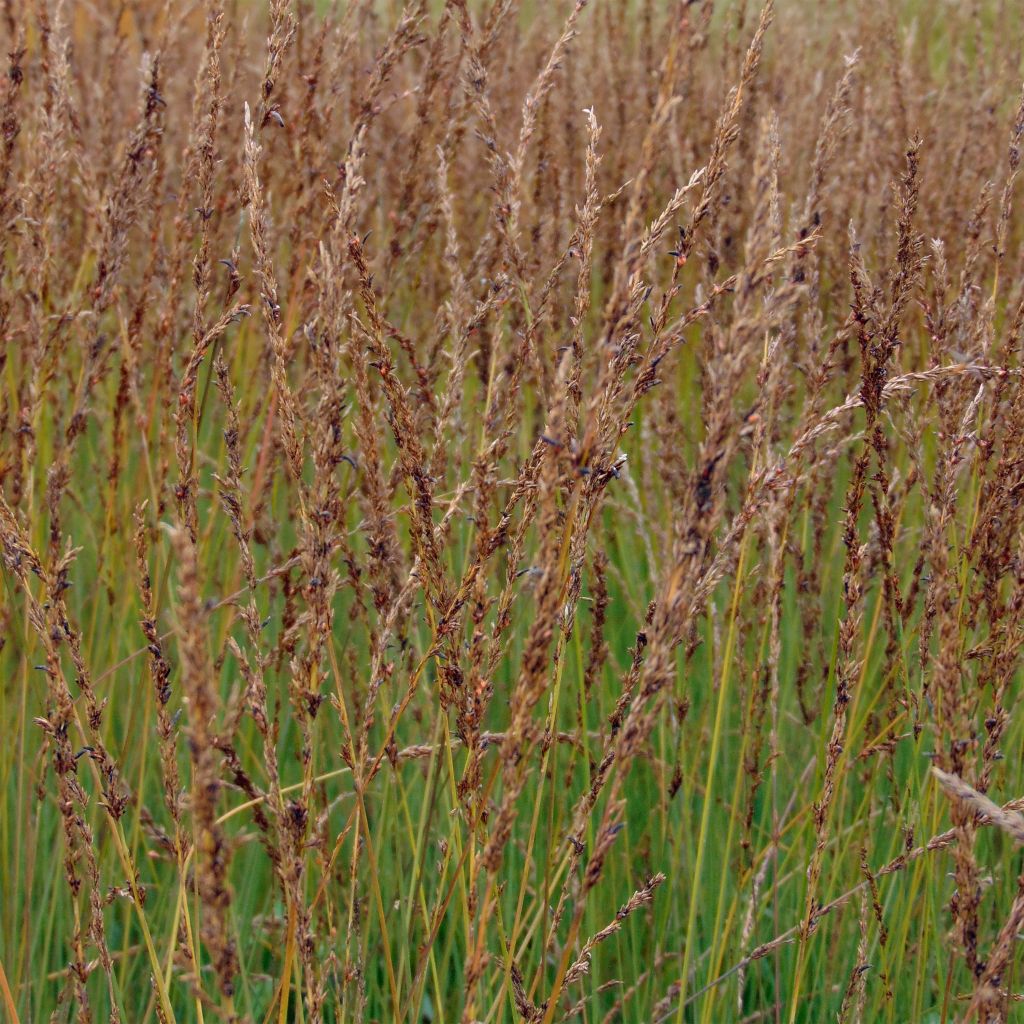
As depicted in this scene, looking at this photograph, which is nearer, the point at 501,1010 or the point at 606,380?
the point at 606,380

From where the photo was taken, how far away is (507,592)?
42.1 inches

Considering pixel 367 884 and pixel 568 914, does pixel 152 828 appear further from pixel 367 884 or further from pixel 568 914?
pixel 568 914

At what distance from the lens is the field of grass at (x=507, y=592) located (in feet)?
3.34

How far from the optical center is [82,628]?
2395 millimetres

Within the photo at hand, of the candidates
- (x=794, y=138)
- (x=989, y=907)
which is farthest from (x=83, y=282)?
(x=989, y=907)

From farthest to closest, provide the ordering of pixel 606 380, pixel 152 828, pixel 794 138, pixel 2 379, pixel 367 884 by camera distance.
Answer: pixel 794 138 < pixel 367 884 < pixel 2 379 < pixel 152 828 < pixel 606 380

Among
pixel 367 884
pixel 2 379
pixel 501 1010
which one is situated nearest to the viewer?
pixel 501 1010

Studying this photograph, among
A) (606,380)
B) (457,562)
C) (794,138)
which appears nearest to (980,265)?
(794,138)

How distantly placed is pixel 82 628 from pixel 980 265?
2.36 metres

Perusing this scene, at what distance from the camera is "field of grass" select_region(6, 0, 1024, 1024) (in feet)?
3.34

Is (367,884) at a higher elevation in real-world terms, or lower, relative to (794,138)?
lower

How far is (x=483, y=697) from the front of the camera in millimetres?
1037

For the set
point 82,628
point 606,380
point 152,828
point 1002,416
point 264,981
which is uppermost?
point 606,380

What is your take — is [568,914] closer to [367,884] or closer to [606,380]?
[367,884]
